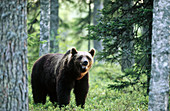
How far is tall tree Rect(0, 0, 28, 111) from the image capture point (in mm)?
4137

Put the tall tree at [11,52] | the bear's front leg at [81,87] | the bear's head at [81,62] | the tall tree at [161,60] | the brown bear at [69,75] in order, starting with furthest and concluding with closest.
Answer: the bear's front leg at [81,87] < the brown bear at [69,75] < the bear's head at [81,62] < the tall tree at [161,60] < the tall tree at [11,52]

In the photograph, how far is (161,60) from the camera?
4.70 m

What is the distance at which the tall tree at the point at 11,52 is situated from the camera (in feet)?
13.6

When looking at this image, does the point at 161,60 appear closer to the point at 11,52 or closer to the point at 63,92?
the point at 11,52

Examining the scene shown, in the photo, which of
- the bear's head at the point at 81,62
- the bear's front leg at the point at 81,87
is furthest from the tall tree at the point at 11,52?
the bear's front leg at the point at 81,87

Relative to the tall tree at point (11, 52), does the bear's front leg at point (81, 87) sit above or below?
below

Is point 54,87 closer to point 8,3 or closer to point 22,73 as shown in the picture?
point 22,73

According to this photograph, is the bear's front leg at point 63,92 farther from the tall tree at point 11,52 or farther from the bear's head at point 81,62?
the tall tree at point 11,52

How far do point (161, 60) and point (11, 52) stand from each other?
9.81ft

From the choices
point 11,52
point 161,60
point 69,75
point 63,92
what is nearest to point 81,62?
point 69,75

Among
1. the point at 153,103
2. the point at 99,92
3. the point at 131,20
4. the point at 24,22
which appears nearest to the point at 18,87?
the point at 24,22

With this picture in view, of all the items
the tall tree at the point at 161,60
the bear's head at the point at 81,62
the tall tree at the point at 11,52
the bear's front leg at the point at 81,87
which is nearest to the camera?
the tall tree at the point at 11,52

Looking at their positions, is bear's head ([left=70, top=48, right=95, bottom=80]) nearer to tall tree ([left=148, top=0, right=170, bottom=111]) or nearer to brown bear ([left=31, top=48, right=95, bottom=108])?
brown bear ([left=31, top=48, right=95, bottom=108])

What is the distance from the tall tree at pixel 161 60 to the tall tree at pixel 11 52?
2715mm
